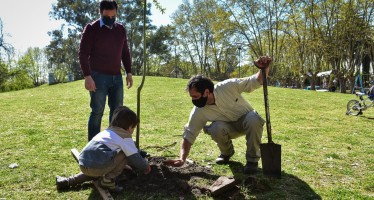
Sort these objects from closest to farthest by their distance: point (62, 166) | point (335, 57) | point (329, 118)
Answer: point (62, 166) < point (329, 118) < point (335, 57)

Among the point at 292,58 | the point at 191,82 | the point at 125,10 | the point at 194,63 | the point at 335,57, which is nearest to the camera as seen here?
the point at 191,82

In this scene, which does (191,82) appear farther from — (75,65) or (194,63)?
(194,63)

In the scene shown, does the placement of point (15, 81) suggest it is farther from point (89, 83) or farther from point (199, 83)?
point (199, 83)

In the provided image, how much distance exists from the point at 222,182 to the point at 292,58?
44514 mm

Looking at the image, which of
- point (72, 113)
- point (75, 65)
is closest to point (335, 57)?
point (72, 113)

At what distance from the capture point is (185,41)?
157 feet

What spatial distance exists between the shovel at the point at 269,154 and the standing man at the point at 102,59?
6.13 ft

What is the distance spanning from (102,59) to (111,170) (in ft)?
5.22

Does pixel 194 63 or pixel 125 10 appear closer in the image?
pixel 125 10

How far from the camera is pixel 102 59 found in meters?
4.30

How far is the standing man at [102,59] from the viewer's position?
163 inches

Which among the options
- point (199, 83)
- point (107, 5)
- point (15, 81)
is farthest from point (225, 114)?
point (15, 81)

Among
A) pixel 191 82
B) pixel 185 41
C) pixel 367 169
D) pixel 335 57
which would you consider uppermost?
pixel 185 41

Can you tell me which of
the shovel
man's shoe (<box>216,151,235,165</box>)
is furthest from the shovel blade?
man's shoe (<box>216,151,235,165</box>)
